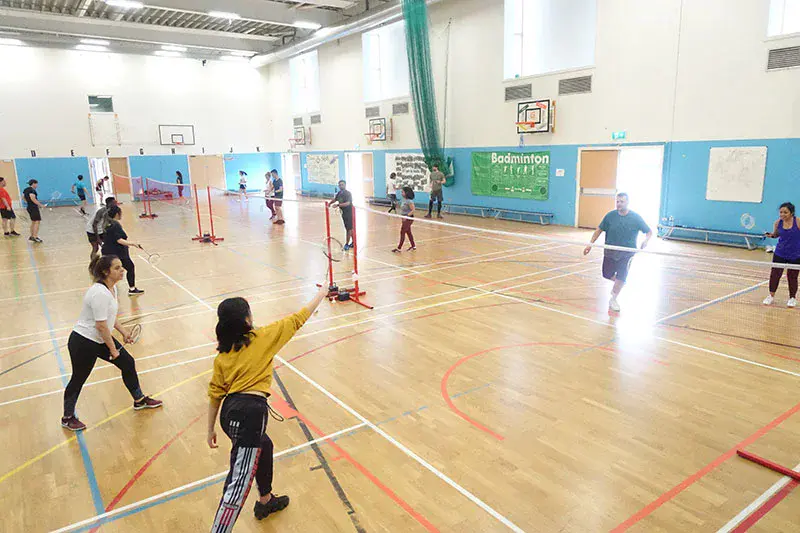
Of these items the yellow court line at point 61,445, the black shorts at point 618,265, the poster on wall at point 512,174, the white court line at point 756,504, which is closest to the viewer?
the white court line at point 756,504

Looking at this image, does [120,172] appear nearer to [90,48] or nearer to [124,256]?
[90,48]

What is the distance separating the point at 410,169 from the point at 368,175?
4.94 metres

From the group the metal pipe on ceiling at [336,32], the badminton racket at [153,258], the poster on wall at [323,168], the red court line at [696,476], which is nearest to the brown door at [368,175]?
the poster on wall at [323,168]

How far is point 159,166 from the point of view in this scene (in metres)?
34.6

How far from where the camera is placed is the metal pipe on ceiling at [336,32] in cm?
2331

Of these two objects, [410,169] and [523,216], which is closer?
[523,216]

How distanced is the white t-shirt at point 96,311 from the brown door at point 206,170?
109 feet

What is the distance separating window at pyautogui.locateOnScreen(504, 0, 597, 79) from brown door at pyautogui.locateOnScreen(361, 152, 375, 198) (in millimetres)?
11352

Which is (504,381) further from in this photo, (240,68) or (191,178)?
(240,68)

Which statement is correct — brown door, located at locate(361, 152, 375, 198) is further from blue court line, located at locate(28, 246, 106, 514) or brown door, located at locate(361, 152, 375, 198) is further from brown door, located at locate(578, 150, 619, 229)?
blue court line, located at locate(28, 246, 106, 514)

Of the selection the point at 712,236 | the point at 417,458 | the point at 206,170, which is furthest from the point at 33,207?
the point at 712,236

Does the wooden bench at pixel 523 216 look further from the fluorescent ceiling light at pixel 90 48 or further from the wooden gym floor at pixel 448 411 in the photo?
the fluorescent ceiling light at pixel 90 48

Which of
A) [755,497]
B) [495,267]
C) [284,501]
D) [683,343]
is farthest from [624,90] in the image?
[284,501]

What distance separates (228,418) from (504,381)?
3.89 metres
